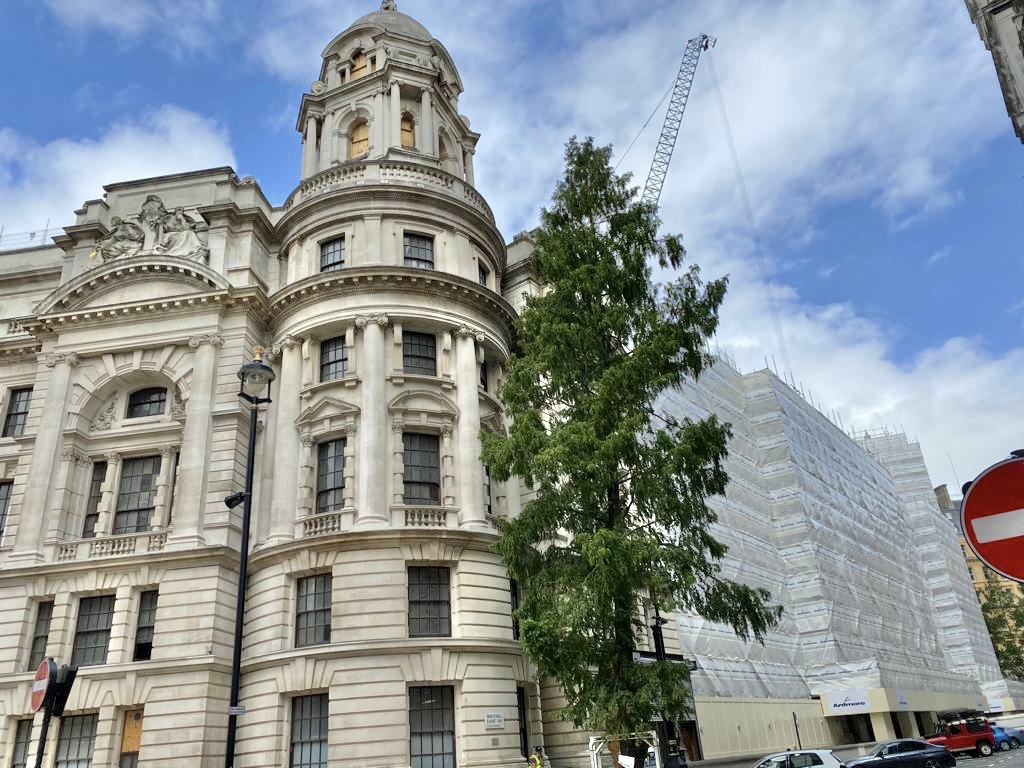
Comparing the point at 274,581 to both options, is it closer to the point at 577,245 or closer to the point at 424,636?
the point at 424,636

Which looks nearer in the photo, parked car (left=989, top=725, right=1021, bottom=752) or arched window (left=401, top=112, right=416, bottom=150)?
arched window (left=401, top=112, right=416, bottom=150)

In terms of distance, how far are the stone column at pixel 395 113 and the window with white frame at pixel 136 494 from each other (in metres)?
16.3

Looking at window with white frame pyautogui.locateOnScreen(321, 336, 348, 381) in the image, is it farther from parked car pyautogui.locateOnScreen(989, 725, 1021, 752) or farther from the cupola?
parked car pyautogui.locateOnScreen(989, 725, 1021, 752)

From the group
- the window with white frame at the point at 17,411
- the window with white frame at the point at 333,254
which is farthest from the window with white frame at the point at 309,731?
the window with white frame at the point at 17,411

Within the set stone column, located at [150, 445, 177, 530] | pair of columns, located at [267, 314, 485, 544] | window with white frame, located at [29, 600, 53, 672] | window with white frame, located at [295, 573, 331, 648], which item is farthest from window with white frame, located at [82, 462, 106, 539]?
window with white frame, located at [295, 573, 331, 648]

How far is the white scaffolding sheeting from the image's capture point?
135ft

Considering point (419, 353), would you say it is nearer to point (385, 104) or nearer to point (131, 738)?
point (385, 104)

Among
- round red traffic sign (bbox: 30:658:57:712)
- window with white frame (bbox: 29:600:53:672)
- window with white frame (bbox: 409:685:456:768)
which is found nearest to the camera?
round red traffic sign (bbox: 30:658:57:712)

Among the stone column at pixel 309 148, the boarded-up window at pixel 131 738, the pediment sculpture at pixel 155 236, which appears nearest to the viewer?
the boarded-up window at pixel 131 738

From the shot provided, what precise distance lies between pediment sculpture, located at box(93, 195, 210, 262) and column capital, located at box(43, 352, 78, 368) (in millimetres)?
4071

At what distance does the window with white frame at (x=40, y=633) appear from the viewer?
2509cm

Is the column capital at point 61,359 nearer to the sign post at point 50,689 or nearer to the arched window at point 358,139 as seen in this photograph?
the arched window at point 358,139

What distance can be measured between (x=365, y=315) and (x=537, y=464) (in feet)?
38.5

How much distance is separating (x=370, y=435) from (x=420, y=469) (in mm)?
2131
